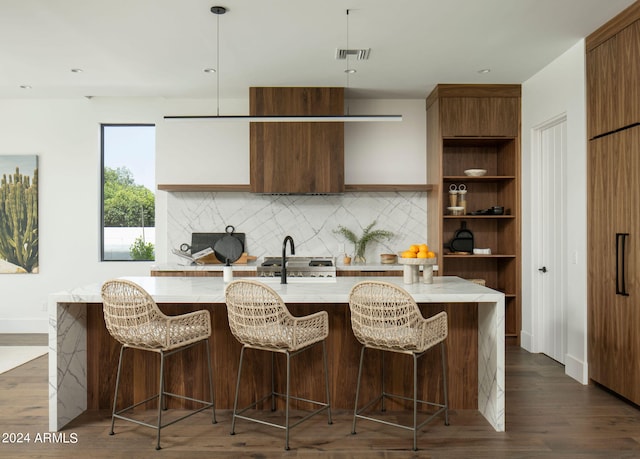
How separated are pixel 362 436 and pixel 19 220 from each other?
4968 millimetres

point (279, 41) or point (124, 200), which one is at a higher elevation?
point (279, 41)

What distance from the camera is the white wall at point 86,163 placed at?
5918mm

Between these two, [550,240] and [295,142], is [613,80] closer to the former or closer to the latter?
[550,240]

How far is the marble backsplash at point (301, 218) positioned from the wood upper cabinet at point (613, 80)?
7.51 ft

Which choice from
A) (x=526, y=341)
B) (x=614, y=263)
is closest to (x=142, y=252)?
(x=526, y=341)

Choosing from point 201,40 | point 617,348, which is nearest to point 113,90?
point 201,40

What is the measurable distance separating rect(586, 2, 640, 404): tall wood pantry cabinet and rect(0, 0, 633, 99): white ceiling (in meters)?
0.26

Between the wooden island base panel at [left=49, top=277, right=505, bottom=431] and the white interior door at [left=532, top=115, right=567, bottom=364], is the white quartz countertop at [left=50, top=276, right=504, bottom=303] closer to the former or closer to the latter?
the wooden island base panel at [left=49, top=277, right=505, bottom=431]

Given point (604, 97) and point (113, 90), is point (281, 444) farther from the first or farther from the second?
point (113, 90)

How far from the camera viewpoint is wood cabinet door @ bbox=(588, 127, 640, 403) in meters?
3.42

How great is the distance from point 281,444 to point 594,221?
2861mm

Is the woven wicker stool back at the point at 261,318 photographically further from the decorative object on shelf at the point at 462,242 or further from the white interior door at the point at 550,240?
the decorative object on shelf at the point at 462,242

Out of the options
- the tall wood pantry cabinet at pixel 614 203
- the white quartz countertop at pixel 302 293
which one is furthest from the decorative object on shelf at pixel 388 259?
the white quartz countertop at pixel 302 293

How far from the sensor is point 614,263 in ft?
11.9
